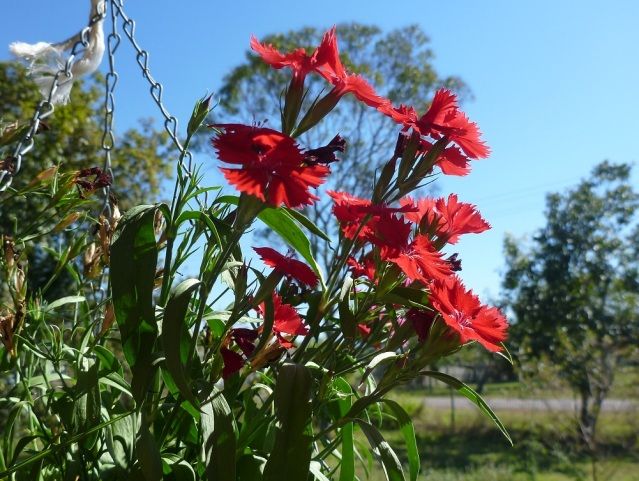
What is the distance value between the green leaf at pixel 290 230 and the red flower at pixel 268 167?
84 millimetres

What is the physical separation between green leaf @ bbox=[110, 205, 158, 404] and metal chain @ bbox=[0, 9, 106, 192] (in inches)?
8.9

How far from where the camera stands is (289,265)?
1.68 feet

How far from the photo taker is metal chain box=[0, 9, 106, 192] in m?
0.65

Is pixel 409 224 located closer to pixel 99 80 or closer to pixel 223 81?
pixel 99 80

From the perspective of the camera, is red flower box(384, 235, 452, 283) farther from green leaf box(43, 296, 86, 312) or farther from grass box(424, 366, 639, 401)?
grass box(424, 366, 639, 401)

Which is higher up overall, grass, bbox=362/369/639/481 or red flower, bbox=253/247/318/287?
red flower, bbox=253/247/318/287

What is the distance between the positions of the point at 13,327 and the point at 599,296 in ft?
26.4

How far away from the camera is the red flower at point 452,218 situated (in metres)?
0.55

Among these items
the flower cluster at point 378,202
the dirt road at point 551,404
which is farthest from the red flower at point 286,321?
the dirt road at point 551,404

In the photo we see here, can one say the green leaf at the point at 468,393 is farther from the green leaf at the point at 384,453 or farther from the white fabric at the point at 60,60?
the white fabric at the point at 60,60

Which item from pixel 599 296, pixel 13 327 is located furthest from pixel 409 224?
pixel 599 296

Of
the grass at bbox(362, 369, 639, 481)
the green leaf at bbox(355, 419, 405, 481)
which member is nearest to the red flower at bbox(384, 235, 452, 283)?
the green leaf at bbox(355, 419, 405, 481)

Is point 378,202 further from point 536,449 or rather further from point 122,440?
point 536,449

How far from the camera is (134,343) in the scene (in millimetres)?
473
